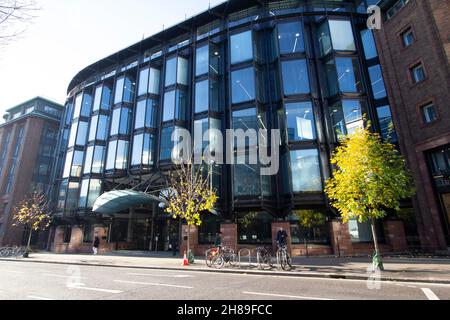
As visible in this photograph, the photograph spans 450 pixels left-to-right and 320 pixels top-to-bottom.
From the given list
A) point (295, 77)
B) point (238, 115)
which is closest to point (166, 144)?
point (238, 115)

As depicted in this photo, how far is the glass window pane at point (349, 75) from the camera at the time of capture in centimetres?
2391

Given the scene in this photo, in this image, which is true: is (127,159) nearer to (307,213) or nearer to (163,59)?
(163,59)

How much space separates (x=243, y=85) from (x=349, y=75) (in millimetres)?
10362

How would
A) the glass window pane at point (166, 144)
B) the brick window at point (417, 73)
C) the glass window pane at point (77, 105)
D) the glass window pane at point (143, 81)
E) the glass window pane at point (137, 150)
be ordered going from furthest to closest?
1. the glass window pane at point (77, 105)
2. the glass window pane at point (143, 81)
3. the glass window pane at point (137, 150)
4. the glass window pane at point (166, 144)
5. the brick window at point (417, 73)

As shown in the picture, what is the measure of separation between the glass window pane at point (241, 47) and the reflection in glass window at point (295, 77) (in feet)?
13.3

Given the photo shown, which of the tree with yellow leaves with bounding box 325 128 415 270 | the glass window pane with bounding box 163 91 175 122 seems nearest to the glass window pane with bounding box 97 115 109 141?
the glass window pane with bounding box 163 91 175 122

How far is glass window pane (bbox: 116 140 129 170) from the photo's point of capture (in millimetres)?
31141

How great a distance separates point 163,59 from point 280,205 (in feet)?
78.6

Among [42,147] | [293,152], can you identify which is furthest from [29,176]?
[293,152]

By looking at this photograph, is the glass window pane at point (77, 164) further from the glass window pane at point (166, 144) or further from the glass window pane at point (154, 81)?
the glass window pane at point (166, 144)

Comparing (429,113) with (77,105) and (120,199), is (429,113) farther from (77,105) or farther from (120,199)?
(77,105)

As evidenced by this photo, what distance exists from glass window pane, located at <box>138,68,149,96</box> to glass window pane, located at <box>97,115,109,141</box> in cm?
757

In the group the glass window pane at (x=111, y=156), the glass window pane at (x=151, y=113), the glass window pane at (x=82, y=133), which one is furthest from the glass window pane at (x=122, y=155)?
the glass window pane at (x=82, y=133)

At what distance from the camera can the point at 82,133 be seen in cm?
3722
